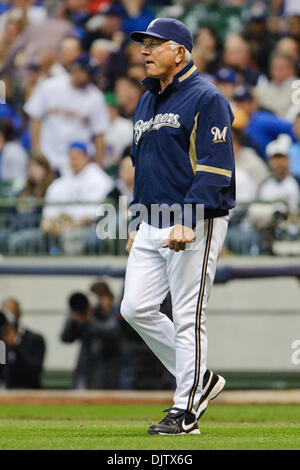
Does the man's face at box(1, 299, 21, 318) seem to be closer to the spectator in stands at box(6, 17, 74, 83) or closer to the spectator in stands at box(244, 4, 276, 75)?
the spectator in stands at box(6, 17, 74, 83)

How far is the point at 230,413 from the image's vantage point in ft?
29.7

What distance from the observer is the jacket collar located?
6.10 meters

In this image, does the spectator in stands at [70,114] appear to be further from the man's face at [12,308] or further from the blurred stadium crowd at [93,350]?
the blurred stadium crowd at [93,350]

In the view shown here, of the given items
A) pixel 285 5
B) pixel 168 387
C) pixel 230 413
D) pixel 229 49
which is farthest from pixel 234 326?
pixel 285 5

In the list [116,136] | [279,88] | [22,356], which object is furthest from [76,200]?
[279,88]

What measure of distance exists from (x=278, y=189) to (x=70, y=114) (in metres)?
3.54

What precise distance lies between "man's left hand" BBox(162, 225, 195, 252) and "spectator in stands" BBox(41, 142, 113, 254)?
597 cm

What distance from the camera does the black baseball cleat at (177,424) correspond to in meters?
5.78

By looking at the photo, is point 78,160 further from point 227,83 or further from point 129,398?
point 129,398

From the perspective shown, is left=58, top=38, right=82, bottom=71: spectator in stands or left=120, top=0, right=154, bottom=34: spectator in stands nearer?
left=58, top=38, right=82, bottom=71: spectator in stands

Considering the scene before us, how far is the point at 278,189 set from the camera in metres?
11.7

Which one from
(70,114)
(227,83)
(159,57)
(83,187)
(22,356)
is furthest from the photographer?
(70,114)

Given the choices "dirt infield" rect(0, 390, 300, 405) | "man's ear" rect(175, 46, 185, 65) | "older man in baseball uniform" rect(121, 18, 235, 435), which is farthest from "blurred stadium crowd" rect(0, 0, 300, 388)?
"man's ear" rect(175, 46, 185, 65)

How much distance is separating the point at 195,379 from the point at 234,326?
20.4 feet
